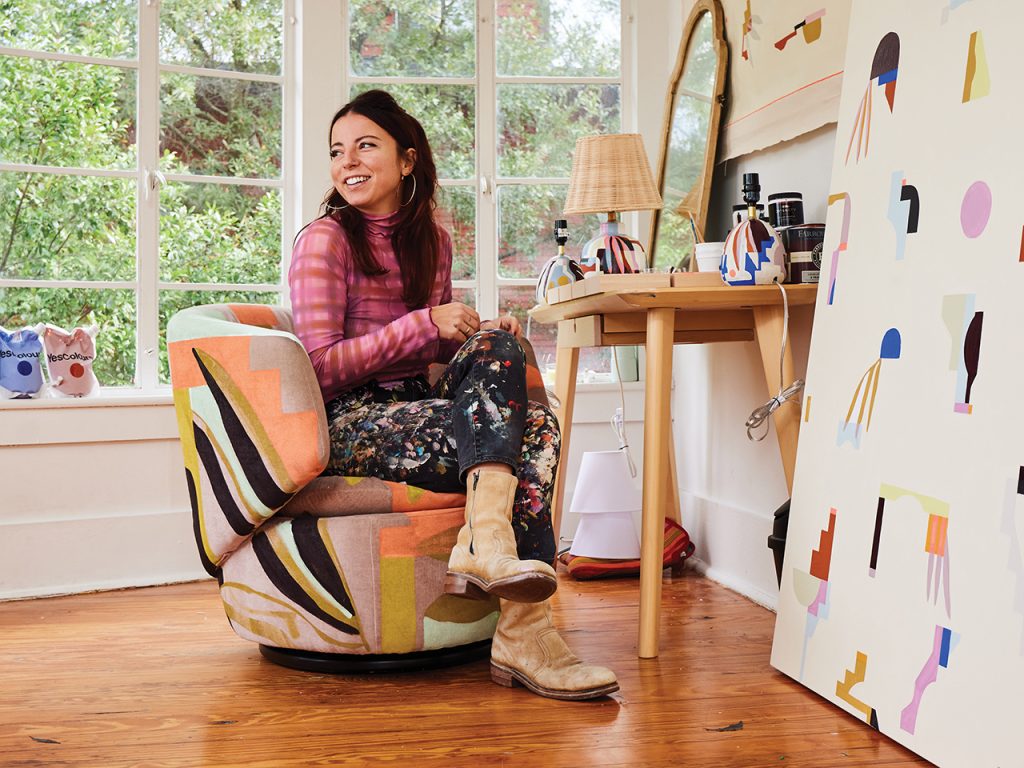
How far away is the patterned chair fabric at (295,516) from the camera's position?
6.31ft

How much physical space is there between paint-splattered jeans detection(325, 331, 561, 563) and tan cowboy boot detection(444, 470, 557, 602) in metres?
0.05

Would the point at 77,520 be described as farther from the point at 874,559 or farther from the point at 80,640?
the point at 874,559

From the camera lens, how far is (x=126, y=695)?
1901 mm

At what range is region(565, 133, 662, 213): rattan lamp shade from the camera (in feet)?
9.18

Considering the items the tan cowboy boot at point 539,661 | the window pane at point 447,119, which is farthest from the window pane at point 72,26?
the tan cowboy boot at point 539,661

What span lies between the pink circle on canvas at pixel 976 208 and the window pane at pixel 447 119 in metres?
2.10

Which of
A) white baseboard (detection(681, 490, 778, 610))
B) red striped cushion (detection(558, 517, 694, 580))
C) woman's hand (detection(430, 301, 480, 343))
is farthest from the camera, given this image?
red striped cushion (detection(558, 517, 694, 580))

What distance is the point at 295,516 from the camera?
79.7 inches

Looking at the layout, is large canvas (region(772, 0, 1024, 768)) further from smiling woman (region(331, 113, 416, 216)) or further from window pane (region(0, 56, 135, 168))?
window pane (region(0, 56, 135, 168))

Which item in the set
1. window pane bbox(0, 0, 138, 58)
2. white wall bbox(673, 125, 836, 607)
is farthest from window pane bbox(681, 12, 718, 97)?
window pane bbox(0, 0, 138, 58)

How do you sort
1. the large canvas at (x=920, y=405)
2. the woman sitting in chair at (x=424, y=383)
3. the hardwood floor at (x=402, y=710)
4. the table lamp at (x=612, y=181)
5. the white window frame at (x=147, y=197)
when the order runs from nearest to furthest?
the large canvas at (x=920, y=405) < the hardwood floor at (x=402, y=710) < the woman sitting in chair at (x=424, y=383) < the table lamp at (x=612, y=181) < the white window frame at (x=147, y=197)

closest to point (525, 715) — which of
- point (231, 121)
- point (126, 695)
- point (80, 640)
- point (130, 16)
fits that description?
point (126, 695)

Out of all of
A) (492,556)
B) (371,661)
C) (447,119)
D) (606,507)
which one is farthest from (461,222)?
(492,556)

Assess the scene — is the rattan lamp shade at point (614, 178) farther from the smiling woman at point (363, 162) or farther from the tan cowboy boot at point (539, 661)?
the tan cowboy boot at point (539, 661)
